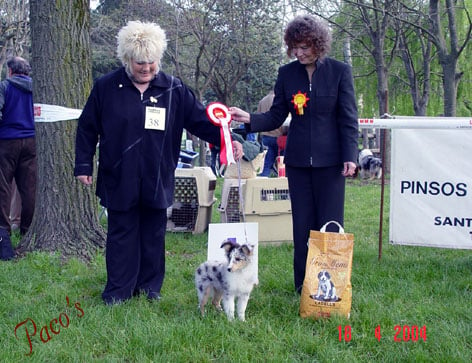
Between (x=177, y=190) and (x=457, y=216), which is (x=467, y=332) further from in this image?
(x=177, y=190)

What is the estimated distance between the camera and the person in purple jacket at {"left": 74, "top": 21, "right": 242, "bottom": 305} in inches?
152

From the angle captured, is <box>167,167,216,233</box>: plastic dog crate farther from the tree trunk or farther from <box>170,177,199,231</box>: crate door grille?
the tree trunk

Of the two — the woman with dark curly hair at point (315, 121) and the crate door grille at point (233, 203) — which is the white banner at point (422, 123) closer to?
the woman with dark curly hair at point (315, 121)

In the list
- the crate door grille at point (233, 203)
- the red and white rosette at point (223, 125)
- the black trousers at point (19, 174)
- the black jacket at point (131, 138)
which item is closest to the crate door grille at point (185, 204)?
the crate door grille at point (233, 203)

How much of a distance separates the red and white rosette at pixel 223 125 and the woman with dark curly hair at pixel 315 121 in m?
0.10

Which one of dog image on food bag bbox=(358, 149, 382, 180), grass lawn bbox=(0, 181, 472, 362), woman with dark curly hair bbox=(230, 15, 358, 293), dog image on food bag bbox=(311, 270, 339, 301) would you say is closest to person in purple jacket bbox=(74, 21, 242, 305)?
grass lawn bbox=(0, 181, 472, 362)

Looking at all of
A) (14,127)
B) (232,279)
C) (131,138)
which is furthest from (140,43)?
(14,127)

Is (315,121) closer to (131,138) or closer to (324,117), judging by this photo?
(324,117)

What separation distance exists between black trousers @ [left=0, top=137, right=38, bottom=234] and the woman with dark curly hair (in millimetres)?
3174

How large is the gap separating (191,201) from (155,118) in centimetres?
290

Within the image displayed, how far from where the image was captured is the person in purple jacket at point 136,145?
3.87 m

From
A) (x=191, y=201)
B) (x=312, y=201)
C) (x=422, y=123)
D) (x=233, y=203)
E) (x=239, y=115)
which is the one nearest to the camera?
(x=239, y=115)

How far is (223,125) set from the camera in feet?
13.1

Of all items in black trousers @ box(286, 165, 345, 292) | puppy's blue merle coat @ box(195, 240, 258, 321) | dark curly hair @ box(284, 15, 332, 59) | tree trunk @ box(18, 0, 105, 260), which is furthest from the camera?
tree trunk @ box(18, 0, 105, 260)
